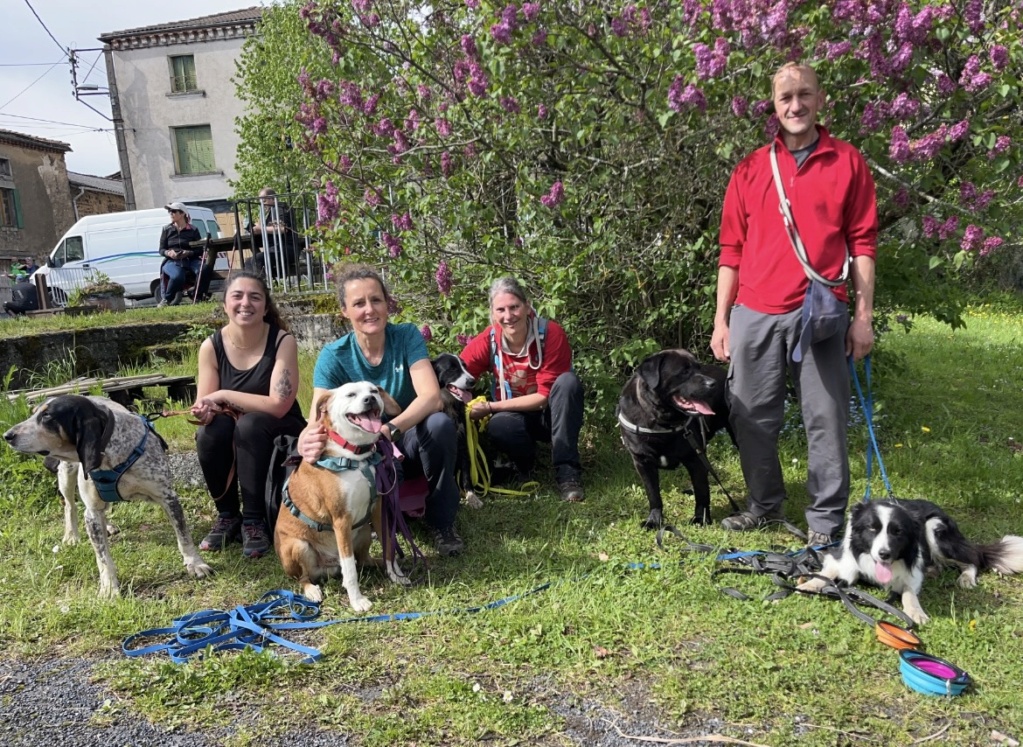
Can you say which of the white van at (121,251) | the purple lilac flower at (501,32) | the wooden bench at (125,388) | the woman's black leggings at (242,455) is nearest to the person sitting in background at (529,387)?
the woman's black leggings at (242,455)

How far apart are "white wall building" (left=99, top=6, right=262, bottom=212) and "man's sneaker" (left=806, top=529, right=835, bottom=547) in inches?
989

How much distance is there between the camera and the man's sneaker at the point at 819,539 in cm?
326

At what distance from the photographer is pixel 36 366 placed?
20.9 ft

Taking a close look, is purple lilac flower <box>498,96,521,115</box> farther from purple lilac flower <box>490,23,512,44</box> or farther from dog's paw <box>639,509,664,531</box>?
dog's paw <box>639,509,664,531</box>

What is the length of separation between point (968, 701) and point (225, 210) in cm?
2476

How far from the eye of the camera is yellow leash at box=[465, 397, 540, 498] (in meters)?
4.29

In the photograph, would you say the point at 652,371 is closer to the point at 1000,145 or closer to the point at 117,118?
the point at 1000,145

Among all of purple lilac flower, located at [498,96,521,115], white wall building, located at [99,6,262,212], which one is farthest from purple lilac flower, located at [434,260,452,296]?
white wall building, located at [99,6,262,212]

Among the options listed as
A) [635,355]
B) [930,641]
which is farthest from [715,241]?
[930,641]

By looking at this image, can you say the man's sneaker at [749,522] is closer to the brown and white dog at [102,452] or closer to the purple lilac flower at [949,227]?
the purple lilac flower at [949,227]

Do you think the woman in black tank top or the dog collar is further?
the woman in black tank top

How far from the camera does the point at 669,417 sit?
358cm

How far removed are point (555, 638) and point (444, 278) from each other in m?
2.56

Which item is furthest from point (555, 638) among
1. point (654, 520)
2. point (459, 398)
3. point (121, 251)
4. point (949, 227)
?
point (121, 251)
